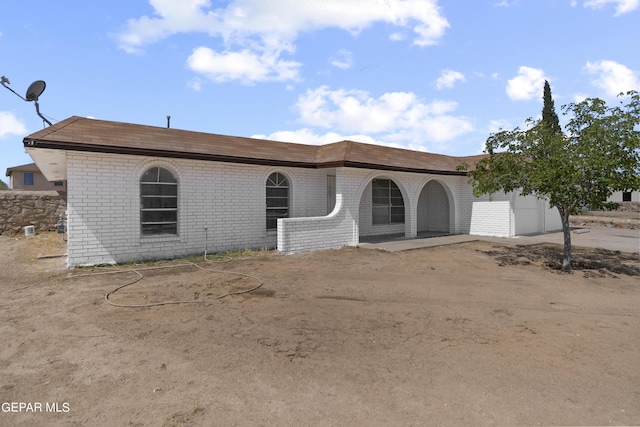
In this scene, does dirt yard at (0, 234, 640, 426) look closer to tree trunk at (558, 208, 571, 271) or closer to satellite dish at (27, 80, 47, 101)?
tree trunk at (558, 208, 571, 271)

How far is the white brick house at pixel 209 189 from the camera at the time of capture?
8969mm

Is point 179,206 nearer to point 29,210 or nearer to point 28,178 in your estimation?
point 29,210

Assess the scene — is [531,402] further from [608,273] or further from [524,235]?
[524,235]

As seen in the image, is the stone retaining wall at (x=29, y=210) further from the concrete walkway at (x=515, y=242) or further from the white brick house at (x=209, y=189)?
the concrete walkway at (x=515, y=242)

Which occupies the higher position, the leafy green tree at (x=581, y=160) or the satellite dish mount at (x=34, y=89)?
the satellite dish mount at (x=34, y=89)

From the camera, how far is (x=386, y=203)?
55.7 feet

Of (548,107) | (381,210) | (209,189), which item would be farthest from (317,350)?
(548,107)

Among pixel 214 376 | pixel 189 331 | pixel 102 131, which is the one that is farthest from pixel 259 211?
pixel 214 376

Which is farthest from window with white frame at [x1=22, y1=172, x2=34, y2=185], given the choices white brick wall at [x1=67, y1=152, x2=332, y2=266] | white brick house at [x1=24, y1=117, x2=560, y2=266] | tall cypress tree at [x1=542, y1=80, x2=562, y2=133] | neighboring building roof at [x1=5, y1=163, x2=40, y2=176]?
tall cypress tree at [x1=542, y1=80, x2=562, y2=133]

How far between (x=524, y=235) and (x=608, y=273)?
773cm

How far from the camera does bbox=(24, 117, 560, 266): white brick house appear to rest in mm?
8969

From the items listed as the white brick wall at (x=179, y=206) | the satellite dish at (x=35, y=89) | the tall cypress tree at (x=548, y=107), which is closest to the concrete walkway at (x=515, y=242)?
the white brick wall at (x=179, y=206)

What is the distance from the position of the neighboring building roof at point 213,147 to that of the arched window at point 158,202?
83 centimetres

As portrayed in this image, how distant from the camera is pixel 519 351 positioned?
14.2ft
